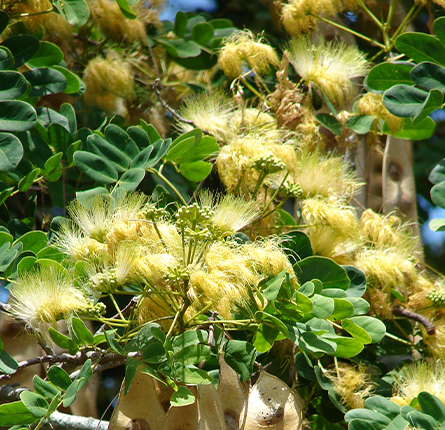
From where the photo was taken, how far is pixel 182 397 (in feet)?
4.43

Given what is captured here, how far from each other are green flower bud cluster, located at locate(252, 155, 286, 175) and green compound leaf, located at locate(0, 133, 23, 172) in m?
0.77

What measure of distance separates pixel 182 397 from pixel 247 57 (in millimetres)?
1586

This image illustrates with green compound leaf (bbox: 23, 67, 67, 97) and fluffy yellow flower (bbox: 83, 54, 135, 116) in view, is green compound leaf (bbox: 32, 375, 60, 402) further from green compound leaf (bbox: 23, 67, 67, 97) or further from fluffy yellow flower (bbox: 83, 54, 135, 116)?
fluffy yellow flower (bbox: 83, 54, 135, 116)

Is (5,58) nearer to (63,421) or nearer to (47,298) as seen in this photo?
(47,298)

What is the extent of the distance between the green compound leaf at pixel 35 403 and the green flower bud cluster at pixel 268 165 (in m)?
0.96

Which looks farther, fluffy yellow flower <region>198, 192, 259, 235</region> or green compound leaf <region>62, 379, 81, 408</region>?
fluffy yellow flower <region>198, 192, 259, 235</region>

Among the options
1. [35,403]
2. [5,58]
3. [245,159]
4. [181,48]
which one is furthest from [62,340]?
[181,48]

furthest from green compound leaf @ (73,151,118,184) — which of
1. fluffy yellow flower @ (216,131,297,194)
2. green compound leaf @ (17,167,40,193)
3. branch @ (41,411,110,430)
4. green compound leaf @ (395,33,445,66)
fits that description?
green compound leaf @ (395,33,445,66)

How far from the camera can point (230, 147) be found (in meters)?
1.99

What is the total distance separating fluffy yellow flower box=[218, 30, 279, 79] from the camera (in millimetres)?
2418

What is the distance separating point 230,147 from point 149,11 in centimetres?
137

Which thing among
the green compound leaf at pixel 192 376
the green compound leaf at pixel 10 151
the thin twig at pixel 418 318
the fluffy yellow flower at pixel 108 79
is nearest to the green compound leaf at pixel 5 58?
the green compound leaf at pixel 10 151

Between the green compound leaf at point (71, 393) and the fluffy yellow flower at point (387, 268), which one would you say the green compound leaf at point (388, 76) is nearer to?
the fluffy yellow flower at point (387, 268)

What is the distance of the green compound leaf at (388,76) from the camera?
2.07 m
